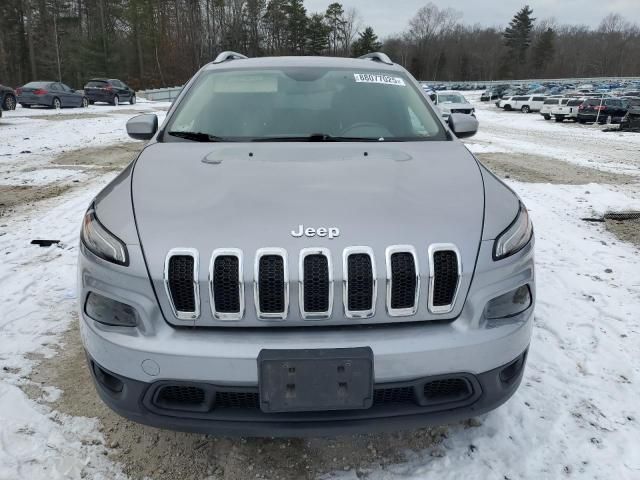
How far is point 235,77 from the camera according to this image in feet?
11.0

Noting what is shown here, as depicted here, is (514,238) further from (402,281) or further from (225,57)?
(225,57)

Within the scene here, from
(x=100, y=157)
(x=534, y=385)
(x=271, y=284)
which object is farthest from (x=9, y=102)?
(x=534, y=385)

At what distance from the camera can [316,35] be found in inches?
3130

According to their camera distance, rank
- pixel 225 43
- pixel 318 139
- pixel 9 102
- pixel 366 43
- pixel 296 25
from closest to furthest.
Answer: pixel 318 139 → pixel 9 102 → pixel 225 43 → pixel 296 25 → pixel 366 43

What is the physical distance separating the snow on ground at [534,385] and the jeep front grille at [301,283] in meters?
0.84

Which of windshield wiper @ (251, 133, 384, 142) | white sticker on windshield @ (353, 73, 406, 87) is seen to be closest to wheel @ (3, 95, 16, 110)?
white sticker on windshield @ (353, 73, 406, 87)

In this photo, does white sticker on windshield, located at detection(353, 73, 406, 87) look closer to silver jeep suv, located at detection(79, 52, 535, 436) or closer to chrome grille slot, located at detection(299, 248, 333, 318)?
silver jeep suv, located at detection(79, 52, 535, 436)

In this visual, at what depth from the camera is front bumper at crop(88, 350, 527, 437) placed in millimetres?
1767

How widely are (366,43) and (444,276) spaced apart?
98085mm

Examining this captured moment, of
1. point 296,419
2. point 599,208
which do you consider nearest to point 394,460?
point 296,419

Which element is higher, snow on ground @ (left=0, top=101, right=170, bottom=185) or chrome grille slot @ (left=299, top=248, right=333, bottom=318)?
chrome grille slot @ (left=299, top=248, right=333, bottom=318)

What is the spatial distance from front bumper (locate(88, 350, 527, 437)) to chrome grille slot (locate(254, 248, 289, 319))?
0.29m

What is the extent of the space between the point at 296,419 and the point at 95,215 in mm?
1236

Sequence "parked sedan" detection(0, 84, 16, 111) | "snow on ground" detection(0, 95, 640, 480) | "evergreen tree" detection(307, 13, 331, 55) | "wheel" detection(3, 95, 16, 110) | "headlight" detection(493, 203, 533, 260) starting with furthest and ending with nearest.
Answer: "evergreen tree" detection(307, 13, 331, 55) < "wheel" detection(3, 95, 16, 110) < "parked sedan" detection(0, 84, 16, 111) < "snow on ground" detection(0, 95, 640, 480) < "headlight" detection(493, 203, 533, 260)
